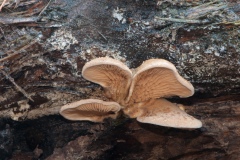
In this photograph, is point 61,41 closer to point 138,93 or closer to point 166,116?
point 138,93

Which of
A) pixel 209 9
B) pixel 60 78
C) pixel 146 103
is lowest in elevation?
pixel 146 103

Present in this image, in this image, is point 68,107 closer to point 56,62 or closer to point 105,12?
point 56,62

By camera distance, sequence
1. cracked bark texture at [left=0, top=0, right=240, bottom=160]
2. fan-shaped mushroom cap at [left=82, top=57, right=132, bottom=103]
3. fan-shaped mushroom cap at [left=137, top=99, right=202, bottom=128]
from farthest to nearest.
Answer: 1. cracked bark texture at [left=0, top=0, right=240, bottom=160]
2. fan-shaped mushroom cap at [left=137, top=99, right=202, bottom=128]
3. fan-shaped mushroom cap at [left=82, top=57, right=132, bottom=103]

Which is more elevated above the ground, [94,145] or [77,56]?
[77,56]

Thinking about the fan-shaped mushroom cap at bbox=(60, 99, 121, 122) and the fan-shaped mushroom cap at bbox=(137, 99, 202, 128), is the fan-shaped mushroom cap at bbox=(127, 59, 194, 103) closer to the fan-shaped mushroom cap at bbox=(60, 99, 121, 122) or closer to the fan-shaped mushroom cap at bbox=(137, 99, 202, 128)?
the fan-shaped mushroom cap at bbox=(137, 99, 202, 128)

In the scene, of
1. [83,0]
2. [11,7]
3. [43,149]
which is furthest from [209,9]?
[43,149]

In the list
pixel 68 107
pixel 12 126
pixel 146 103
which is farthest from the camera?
pixel 12 126

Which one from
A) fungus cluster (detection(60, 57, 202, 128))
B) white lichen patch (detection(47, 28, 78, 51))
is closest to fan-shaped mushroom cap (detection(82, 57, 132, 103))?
fungus cluster (detection(60, 57, 202, 128))
